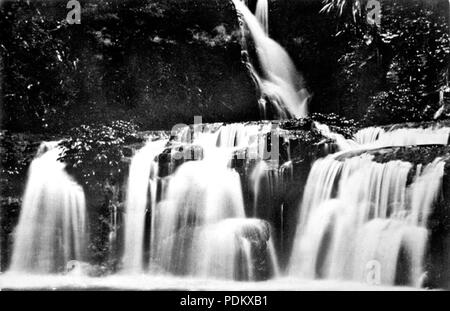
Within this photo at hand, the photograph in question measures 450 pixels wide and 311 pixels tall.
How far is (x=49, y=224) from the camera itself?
23.5ft

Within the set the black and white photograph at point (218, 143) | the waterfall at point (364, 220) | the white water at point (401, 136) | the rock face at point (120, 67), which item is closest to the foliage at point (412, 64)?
the black and white photograph at point (218, 143)

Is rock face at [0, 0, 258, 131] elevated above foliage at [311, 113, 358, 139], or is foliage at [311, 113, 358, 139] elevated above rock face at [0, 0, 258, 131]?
rock face at [0, 0, 258, 131]

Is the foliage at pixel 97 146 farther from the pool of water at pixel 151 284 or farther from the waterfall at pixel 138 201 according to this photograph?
the pool of water at pixel 151 284

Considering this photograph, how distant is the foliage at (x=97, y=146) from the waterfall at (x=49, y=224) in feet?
0.83

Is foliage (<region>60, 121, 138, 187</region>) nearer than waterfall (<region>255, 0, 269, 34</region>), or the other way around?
foliage (<region>60, 121, 138, 187</region>)

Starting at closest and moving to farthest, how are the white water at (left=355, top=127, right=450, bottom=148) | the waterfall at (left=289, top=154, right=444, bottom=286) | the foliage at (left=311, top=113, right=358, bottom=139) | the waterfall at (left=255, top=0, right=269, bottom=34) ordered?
the waterfall at (left=289, top=154, right=444, bottom=286)
the white water at (left=355, top=127, right=450, bottom=148)
the foliage at (left=311, top=113, right=358, bottom=139)
the waterfall at (left=255, top=0, right=269, bottom=34)

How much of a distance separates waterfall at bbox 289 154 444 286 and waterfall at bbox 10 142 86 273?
112 inches

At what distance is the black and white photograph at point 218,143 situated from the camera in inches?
256

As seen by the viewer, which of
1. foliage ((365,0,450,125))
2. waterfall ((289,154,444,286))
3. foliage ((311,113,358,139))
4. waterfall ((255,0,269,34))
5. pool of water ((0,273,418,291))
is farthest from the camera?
waterfall ((255,0,269,34))

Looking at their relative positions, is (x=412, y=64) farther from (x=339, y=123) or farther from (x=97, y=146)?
(x=97, y=146)

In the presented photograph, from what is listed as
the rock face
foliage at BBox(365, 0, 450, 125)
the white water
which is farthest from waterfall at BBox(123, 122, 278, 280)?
foliage at BBox(365, 0, 450, 125)

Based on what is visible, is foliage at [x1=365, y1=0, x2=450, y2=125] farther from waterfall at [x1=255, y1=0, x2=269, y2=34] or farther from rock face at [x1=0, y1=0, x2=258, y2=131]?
rock face at [x1=0, y1=0, x2=258, y2=131]

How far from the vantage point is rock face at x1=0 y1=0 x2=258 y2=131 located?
7.36m

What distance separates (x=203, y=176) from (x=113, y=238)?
1440 mm
